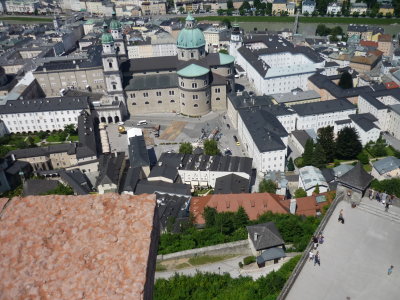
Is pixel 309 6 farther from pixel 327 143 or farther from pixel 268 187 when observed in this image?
pixel 268 187

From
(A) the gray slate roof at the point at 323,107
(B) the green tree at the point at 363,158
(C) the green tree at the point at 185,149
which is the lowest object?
(B) the green tree at the point at 363,158

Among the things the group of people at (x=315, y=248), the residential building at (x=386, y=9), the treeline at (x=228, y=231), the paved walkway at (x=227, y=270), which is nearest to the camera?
the group of people at (x=315, y=248)

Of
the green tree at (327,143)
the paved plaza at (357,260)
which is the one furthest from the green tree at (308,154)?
the paved plaza at (357,260)

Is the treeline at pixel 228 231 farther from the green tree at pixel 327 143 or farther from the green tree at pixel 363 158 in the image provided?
the green tree at pixel 363 158

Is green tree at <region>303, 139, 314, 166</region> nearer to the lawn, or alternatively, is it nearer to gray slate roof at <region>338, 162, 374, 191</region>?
gray slate roof at <region>338, 162, 374, 191</region>

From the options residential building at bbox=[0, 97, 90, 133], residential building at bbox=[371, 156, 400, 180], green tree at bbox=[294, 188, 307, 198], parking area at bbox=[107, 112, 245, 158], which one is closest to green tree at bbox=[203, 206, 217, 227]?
green tree at bbox=[294, 188, 307, 198]

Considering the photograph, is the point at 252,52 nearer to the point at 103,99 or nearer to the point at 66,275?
the point at 103,99
